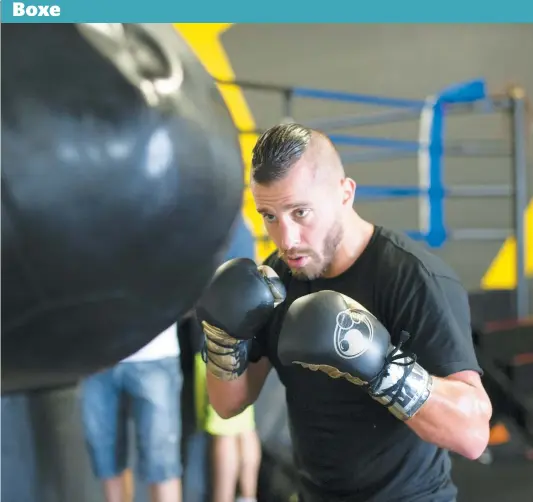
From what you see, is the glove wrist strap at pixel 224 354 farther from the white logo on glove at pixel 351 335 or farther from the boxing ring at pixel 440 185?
the boxing ring at pixel 440 185

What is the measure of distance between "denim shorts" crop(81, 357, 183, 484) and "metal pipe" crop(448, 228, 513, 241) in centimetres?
164

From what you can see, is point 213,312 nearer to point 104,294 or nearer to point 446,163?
point 104,294

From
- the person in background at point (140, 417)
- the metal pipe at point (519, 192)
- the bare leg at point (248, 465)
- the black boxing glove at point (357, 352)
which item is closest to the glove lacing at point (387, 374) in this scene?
the black boxing glove at point (357, 352)

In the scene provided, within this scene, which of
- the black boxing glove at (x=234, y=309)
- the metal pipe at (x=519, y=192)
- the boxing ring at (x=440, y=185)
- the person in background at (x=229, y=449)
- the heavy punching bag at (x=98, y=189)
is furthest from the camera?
the metal pipe at (x=519, y=192)

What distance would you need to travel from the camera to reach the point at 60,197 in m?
0.54

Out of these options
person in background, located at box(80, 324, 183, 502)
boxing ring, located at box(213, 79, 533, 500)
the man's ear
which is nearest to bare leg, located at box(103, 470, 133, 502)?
person in background, located at box(80, 324, 183, 502)

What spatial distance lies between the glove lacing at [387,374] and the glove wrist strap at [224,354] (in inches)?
8.8

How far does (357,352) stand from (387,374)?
0.05 m

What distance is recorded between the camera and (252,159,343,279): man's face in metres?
0.83

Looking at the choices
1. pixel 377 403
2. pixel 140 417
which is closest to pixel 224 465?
pixel 140 417

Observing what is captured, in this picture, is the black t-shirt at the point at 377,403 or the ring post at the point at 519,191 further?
the ring post at the point at 519,191

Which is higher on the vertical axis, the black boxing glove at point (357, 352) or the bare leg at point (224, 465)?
the black boxing glove at point (357, 352)

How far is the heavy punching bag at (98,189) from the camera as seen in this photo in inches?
21.1

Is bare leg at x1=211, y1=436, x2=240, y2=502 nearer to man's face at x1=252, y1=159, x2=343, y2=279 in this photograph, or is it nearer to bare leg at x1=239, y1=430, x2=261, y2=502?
bare leg at x1=239, y1=430, x2=261, y2=502
